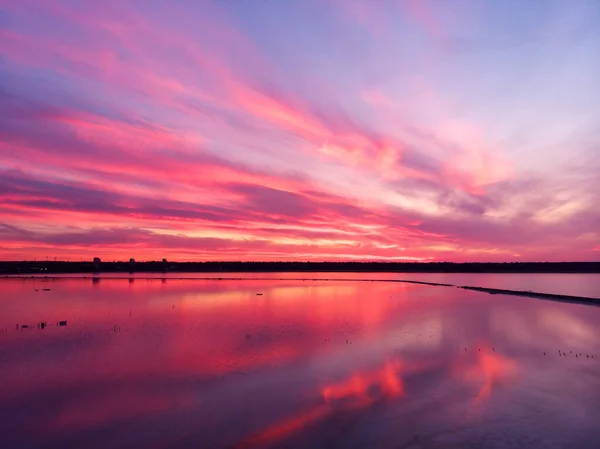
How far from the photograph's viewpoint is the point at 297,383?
18.3 m

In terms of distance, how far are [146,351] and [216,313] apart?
1726cm

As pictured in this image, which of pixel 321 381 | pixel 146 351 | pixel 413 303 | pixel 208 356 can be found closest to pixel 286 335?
pixel 208 356

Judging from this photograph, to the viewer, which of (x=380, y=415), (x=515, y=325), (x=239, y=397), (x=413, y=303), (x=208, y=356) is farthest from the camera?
(x=413, y=303)

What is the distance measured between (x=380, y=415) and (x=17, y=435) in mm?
11596

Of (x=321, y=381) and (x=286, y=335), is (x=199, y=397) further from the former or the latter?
(x=286, y=335)

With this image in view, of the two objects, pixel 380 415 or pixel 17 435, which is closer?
pixel 17 435

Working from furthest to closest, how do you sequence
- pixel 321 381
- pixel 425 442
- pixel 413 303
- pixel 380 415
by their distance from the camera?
pixel 413 303 < pixel 321 381 < pixel 380 415 < pixel 425 442

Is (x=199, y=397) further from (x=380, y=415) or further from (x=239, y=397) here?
(x=380, y=415)

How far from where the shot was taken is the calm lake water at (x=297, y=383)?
12.8 m

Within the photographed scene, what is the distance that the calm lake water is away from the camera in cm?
1282

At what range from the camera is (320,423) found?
539 inches

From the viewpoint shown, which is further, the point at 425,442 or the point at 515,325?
the point at 515,325

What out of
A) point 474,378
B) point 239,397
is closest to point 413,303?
point 474,378

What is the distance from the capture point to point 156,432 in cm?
1304
